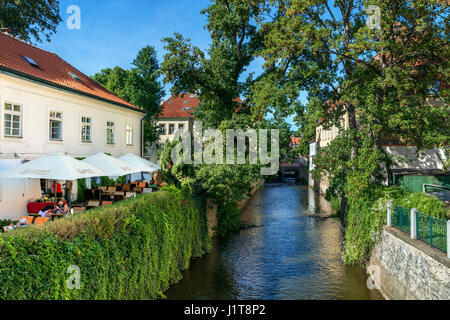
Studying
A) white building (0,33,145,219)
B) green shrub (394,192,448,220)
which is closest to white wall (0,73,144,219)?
white building (0,33,145,219)

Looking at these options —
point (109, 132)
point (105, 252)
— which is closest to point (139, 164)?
point (109, 132)

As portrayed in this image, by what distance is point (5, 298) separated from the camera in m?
4.88

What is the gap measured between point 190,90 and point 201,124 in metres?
2.48

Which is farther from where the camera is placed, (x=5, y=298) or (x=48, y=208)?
(x=48, y=208)

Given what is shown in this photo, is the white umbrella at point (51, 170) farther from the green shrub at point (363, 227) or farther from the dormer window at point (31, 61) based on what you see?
the green shrub at point (363, 227)

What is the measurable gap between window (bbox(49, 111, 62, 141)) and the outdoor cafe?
243 centimetres

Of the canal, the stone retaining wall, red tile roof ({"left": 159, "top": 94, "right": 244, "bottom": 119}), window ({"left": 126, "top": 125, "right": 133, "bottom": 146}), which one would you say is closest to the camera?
the stone retaining wall

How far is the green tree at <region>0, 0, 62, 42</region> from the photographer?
23.3m

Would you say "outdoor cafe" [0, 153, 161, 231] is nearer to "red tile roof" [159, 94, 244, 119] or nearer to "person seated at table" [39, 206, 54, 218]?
"person seated at table" [39, 206, 54, 218]

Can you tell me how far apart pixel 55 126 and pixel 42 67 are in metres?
3.20

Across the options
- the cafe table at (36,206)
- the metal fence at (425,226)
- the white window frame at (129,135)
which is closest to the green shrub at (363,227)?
the metal fence at (425,226)
